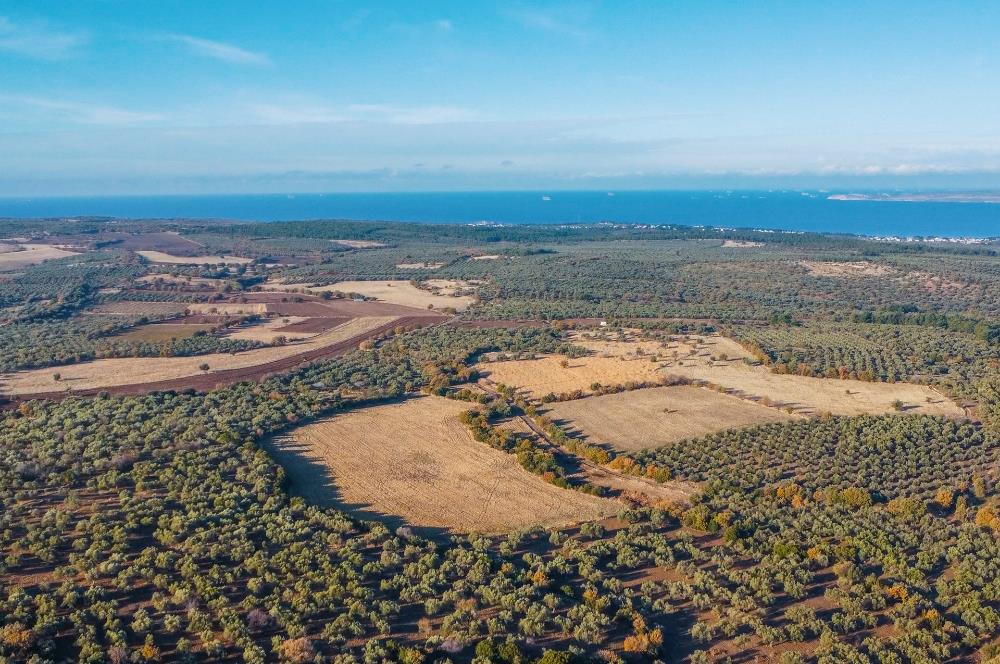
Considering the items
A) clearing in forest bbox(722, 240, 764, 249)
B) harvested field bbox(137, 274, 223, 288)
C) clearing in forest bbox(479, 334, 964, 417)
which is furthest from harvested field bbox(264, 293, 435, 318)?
clearing in forest bbox(722, 240, 764, 249)

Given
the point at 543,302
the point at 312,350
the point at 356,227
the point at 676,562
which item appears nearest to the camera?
the point at 676,562

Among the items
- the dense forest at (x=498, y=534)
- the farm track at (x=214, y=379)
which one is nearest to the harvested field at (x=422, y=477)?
the dense forest at (x=498, y=534)

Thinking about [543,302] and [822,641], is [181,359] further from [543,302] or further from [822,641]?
[822,641]

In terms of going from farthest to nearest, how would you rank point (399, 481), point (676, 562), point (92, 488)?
point (399, 481) → point (92, 488) → point (676, 562)

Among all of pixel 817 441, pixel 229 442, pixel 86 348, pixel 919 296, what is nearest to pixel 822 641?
pixel 817 441

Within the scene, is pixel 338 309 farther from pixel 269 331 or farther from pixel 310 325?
pixel 269 331

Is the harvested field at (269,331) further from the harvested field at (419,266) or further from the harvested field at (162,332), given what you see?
the harvested field at (419,266)

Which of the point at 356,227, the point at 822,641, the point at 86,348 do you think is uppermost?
the point at 356,227
